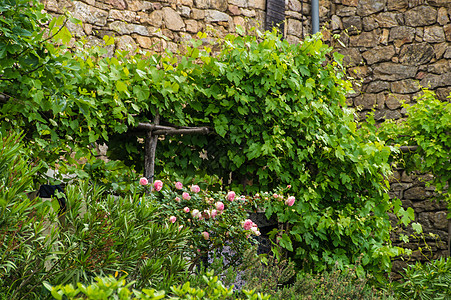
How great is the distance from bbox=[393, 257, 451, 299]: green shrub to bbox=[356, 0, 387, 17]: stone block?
335 cm

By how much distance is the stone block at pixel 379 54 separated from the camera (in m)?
5.55

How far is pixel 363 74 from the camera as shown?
569 cm

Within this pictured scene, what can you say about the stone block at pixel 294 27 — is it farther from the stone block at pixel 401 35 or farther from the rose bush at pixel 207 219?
the rose bush at pixel 207 219

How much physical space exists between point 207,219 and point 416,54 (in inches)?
155

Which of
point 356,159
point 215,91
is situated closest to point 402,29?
point 356,159

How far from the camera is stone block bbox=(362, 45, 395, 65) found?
5551 mm

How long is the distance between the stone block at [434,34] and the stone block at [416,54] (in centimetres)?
7

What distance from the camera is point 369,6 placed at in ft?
18.7

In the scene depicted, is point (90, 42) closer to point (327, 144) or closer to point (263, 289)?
point (327, 144)

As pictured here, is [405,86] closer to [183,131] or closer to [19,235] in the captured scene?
[183,131]

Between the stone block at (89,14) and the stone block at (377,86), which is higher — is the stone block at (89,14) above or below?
above

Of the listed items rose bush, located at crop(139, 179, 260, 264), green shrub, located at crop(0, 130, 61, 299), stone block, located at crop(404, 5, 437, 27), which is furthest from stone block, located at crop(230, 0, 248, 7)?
green shrub, located at crop(0, 130, 61, 299)

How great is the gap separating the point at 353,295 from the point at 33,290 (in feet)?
6.63

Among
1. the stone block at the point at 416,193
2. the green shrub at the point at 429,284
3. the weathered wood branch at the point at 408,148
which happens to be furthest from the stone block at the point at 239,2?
the green shrub at the point at 429,284
